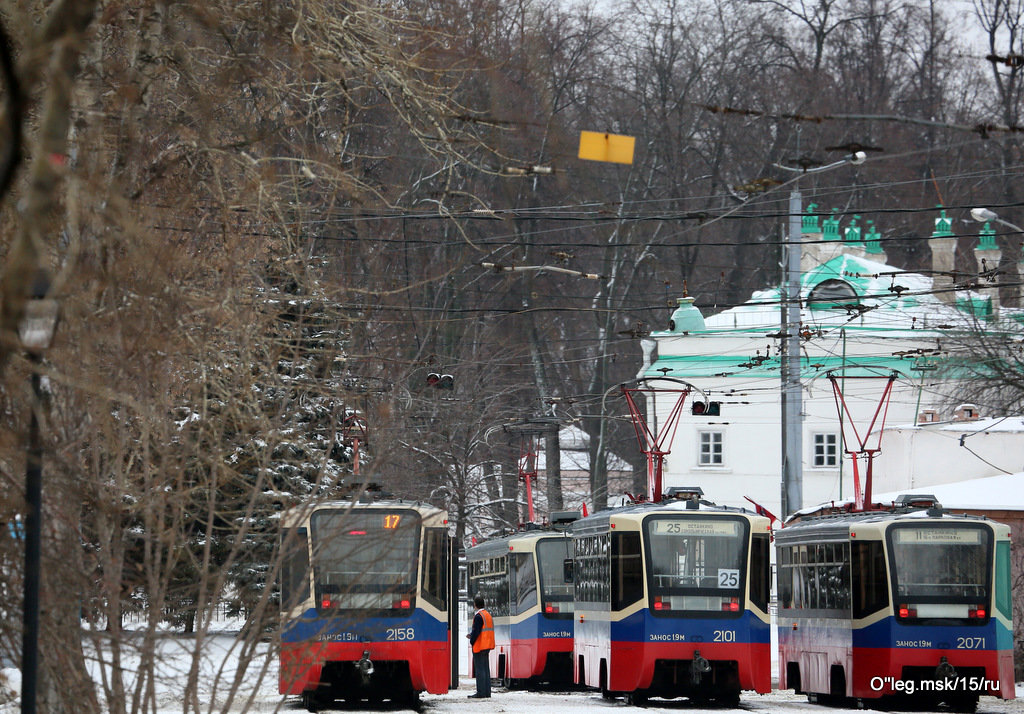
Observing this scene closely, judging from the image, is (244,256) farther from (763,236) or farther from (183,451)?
(763,236)

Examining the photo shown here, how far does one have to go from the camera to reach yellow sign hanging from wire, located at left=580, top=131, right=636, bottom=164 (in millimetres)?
10953

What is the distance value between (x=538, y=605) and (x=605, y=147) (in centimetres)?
1530

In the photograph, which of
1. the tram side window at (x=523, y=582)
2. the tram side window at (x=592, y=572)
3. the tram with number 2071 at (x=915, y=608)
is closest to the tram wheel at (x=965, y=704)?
the tram with number 2071 at (x=915, y=608)

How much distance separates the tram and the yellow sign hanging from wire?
1423 cm

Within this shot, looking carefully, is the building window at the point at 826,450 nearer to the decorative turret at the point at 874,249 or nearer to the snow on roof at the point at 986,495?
the decorative turret at the point at 874,249

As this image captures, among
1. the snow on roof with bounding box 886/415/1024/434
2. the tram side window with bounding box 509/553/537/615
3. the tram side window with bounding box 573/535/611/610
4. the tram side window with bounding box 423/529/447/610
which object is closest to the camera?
the tram side window with bounding box 423/529/447/610

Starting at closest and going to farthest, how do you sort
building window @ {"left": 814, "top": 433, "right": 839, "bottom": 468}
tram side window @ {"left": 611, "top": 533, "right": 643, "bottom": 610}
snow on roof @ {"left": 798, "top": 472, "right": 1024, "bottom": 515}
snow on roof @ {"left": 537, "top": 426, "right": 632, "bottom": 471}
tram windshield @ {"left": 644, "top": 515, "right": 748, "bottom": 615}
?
1. tram windshield @ {"left": 644, "top": 515, "right": 748, "bottom": 615}
2. tram side window @ {"left": 611, "top": 533, "right": 643, "bottom": 610}
3. snow on roof @ {"left": 798, "top": 472, "right": 1024, "bottom": 515}
4. building window @ {"left": 814, "top": 433, "right": 839, "bottom": 468}
5. snow on roof @ {"left": 537, "top": 426, "right": 632, "bottom": 471}

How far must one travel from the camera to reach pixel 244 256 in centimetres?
1087

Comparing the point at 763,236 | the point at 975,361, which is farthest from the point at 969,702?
the point at 763,236

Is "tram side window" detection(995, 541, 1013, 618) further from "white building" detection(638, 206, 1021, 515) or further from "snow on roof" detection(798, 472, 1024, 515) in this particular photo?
"white building" detection(638, 206, 1021, 515)

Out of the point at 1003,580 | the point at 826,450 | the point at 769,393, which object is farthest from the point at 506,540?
the point at 826,450

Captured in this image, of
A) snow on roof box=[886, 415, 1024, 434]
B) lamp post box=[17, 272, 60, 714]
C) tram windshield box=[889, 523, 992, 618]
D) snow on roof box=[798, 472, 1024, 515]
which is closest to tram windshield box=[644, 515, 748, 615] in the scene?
tram windshield box=[889, 523, 992, 618]

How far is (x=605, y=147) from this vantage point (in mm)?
11195

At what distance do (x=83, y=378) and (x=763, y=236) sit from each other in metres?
49.4
